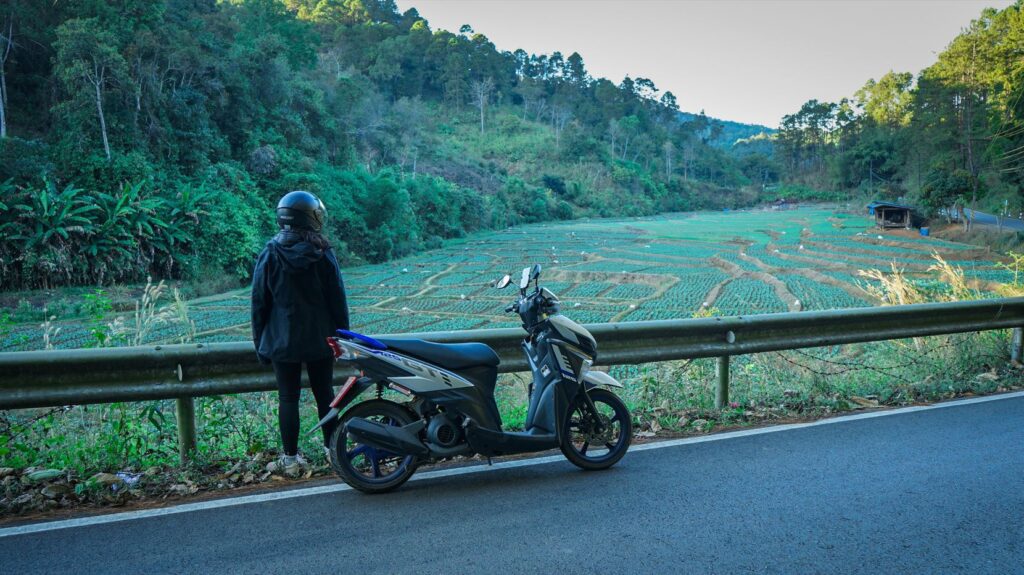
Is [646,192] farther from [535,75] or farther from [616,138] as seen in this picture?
[535,75]

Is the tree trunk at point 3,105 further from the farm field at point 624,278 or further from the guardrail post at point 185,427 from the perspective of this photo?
the guardrail post at point 185,427

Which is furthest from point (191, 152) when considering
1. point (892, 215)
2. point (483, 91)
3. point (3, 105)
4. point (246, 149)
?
point (483, 91)

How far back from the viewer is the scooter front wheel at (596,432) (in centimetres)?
432

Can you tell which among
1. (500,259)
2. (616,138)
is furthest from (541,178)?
(500,259)

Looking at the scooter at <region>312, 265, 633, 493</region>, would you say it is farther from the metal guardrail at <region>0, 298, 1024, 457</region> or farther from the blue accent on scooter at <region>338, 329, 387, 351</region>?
the metal guardrail at <region>0, 298, 1024, 457</region>

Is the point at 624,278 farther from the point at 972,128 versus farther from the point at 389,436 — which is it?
the point at 389,436

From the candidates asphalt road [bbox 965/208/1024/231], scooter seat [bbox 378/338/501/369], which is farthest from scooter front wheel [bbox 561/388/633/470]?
asphalt road [bbox 965/208/1024/231]

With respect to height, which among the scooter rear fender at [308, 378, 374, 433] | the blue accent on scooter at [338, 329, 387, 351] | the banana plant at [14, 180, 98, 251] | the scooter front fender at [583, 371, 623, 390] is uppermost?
the banana plant at [14, 180, 98, 251]

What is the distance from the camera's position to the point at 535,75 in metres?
141

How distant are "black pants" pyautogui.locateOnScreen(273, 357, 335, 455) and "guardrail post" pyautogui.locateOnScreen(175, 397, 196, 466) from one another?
2.40ft

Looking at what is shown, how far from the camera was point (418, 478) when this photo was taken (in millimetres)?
4184

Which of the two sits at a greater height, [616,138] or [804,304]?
[616,138]

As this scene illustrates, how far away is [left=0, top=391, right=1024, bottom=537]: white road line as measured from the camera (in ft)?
11.5

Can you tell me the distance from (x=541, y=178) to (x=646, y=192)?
2321 centimetres
